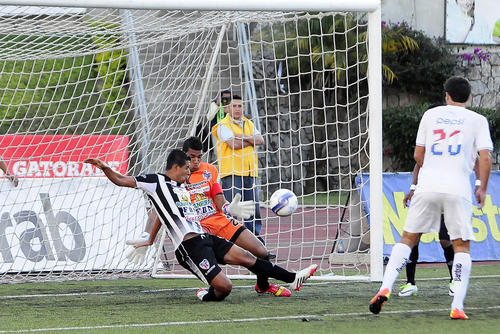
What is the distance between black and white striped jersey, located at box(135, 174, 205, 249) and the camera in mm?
8047

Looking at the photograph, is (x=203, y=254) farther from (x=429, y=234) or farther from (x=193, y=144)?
(x=429, y=234)

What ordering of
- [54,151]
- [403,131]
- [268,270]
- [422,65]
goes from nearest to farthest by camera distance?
[268,270]
[54,151]
[403,131]
[422,65]

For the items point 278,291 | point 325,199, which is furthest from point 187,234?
point 325,199

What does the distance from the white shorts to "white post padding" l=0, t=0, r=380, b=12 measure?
265cm

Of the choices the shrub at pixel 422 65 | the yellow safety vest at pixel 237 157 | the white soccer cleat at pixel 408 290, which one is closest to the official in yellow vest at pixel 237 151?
the yellow safety vest at pixel 237 157

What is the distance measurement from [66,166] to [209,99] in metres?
1.99

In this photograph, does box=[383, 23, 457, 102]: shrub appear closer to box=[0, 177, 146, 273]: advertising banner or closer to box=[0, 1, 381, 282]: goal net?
box=[0, 1, 381, 282]: goal net

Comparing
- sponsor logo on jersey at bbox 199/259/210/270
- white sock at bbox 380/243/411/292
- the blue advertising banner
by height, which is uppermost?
white sock at bbox 380/243/411/292

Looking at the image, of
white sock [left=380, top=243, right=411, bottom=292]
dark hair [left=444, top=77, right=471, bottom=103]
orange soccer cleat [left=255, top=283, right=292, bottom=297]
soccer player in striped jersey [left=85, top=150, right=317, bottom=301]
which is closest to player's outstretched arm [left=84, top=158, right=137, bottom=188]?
soccer player in striped jersey [left=85, top=150, right=317, bottom=301]

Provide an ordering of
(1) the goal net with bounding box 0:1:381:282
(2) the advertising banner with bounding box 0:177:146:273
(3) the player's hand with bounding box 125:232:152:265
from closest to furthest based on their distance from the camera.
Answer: (3) the player's hand with bounding box 125:232:152:265 → (1) the goal net with bounding box 0:1:381:282 → (2) the advertising banner with bounding box 0:177:146:273

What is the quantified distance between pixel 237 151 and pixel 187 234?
2.49 m

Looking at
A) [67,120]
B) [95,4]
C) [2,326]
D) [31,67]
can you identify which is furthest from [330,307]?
[67,120]

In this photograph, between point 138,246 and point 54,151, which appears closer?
point 138,246

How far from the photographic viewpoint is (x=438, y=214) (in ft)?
22.8
